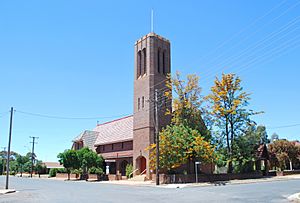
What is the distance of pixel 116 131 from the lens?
5600 cm

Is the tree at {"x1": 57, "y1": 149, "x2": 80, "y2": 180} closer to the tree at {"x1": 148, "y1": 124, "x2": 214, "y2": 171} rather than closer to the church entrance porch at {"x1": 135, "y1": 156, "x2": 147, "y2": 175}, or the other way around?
the church entrance porch at {"x1": 135, "y1": 156, "x2": 147, "y2": 175}

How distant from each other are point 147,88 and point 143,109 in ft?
9.72

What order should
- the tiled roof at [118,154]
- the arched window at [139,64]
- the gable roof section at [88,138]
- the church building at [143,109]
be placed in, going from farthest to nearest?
the gable roof section at [88,138] < the tiled roof at [118,154] < the arched window at [139,64] < the church building at [143,109]

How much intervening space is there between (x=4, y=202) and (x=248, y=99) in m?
32.0

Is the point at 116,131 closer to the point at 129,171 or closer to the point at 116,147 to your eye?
the point at 116,147

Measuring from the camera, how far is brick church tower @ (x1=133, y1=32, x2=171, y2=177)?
4494cm

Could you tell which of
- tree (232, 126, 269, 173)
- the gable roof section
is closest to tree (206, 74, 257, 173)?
tree (232, 126, 269, 173)

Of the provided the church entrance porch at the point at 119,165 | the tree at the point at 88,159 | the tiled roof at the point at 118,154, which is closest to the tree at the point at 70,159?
the tree at the point at 88,159

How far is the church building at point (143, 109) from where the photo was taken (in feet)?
148

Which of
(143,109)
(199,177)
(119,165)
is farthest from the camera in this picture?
(119,165)

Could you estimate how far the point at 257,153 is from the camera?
155 ft

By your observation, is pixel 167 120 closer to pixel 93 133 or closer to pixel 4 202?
pixel 93 133

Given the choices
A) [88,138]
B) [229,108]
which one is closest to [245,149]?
[229,108]

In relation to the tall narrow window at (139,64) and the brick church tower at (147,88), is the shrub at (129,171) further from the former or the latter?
the tall narrow window at (139,64)
